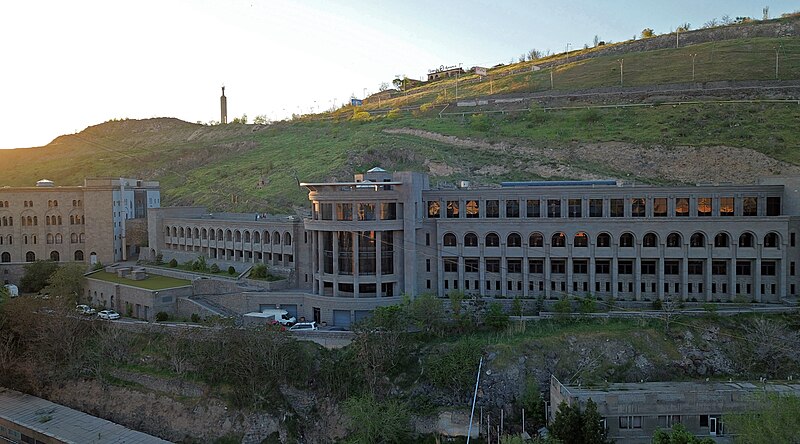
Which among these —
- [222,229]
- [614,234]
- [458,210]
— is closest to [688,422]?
[614,234]

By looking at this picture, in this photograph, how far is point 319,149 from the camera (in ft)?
375

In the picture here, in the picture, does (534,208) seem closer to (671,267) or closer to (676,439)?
(671,267)

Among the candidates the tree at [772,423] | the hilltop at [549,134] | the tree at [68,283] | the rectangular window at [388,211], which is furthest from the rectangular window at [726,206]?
the tree at [68,283]

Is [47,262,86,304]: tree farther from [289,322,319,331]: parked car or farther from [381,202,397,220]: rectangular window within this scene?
[381,202,397,220]: rectangular window

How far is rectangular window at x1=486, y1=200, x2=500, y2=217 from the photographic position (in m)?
54.6

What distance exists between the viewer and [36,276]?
2672 inches

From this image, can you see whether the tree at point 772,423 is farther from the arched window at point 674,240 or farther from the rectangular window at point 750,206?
the rectangular window at point 750,206

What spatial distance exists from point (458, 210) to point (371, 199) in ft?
29.7

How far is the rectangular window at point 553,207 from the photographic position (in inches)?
2089

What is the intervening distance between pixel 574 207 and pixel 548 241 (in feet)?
13.6

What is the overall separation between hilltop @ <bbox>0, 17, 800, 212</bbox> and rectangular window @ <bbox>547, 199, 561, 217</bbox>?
104ft

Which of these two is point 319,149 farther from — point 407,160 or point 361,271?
point 361,271

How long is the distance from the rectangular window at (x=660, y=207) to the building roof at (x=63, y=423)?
4502cm

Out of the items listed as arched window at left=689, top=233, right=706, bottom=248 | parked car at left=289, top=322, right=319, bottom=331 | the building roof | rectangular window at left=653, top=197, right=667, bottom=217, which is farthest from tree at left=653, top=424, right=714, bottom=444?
the building roof
